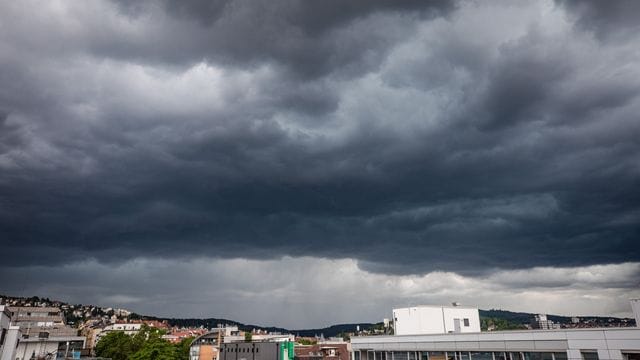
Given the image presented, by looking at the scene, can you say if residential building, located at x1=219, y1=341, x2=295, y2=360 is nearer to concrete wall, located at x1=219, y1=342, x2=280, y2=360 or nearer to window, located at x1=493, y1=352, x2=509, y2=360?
concrete wall, located at x1=219, y1=342, x2=280, y2=360

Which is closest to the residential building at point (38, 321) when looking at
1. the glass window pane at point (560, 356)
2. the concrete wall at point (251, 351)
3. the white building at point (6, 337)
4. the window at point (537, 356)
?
the concrete wall at point (251, 351)

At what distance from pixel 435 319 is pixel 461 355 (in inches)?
908

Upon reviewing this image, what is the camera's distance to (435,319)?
72188 millimetres

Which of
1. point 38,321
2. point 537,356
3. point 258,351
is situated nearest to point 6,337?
point 38,321

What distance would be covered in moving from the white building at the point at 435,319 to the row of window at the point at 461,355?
13.2 m

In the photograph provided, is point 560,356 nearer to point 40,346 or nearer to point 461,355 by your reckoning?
point 461,355

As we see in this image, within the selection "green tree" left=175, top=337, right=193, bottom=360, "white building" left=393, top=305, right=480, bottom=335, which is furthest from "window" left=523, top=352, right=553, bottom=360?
"green tree" left=175, top=337, right=193, bottom=360

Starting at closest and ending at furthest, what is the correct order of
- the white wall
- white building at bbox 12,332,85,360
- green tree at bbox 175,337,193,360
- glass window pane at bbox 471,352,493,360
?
glass window pane at bbox 471,352,493,360, the white wall, white building at bbox 12,332,85,360, green tree at bbox 175,337,193,360

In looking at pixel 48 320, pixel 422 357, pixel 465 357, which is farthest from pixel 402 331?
pixel 48 320

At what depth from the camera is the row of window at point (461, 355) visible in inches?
1614

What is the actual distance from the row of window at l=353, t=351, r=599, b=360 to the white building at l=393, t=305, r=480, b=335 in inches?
519

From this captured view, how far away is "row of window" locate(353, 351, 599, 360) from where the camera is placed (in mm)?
41000

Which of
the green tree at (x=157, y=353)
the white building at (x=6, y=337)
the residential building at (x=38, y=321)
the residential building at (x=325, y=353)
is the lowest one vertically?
the residential building at (x=325, y=353)

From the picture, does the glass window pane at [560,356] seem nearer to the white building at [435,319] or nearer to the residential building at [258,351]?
the white building at [435,319]
